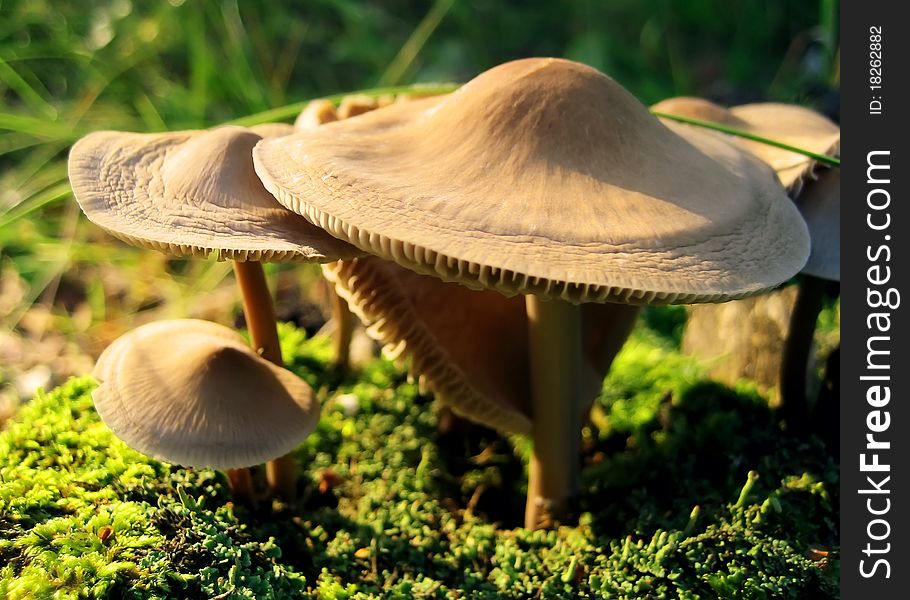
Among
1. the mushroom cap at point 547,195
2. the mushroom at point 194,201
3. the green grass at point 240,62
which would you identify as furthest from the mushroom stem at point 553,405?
the green grass at point 240,62

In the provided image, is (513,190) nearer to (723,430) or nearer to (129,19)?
(723,430)

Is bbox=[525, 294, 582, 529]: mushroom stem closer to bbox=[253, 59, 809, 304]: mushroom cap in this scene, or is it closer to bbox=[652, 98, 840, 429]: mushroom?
bbox=[253, 59, 809, 304]: mushroom cap

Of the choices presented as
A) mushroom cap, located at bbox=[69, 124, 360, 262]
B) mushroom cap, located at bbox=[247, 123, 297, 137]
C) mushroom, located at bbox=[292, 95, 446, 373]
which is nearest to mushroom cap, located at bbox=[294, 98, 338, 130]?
mushroom, located at bbox=[292, 95, 446, 373]

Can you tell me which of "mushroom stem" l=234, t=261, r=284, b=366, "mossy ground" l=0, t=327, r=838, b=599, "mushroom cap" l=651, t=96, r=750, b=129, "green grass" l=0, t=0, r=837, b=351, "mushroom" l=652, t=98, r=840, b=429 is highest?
"green grass" l=0, t=0, r=837, b=351

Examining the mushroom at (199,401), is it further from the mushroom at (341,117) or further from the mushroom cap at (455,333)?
the mushroom at (341,117)

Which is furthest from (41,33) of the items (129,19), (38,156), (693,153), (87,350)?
(693,153)
